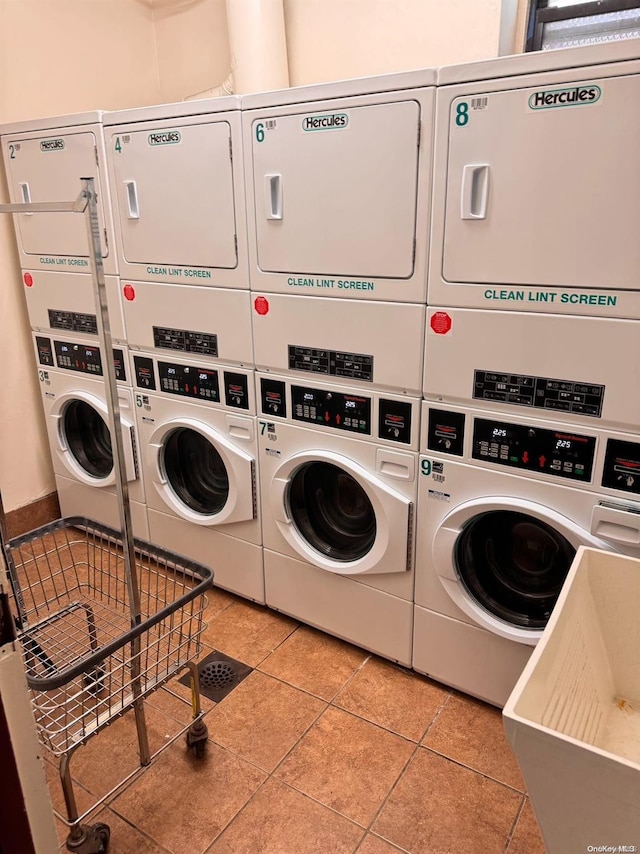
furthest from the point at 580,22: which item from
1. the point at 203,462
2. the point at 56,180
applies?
the point at 203,462

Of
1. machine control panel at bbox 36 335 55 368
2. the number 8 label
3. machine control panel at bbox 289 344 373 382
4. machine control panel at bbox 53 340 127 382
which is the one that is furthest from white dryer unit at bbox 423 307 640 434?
machine control panel at bbox 36 335 55 368

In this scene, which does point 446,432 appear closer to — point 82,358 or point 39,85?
point 82,358

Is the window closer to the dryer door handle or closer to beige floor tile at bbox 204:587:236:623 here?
the dryer door handle

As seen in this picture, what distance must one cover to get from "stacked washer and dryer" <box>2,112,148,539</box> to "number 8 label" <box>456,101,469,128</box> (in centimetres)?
150

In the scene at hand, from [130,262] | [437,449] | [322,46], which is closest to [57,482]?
[130,262]

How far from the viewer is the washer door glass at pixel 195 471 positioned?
2.77 metres

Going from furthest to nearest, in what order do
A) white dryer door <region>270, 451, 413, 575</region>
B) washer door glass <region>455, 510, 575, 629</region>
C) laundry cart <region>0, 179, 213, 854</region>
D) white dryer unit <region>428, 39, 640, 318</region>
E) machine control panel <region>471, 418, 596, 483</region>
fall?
white dryer door <region>270, 451, 413, 575</region>
washer door glass <region>455, 510, 575, 629</region>
machine control panel <region>471, 418, 596, 483</region>
white dryer unit <region>428, 39, 640, 318</region>
laundry cart <region>0, 179, 213, 854</region>

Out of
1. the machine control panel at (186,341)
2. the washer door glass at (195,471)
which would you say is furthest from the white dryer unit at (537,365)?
the washer door glass at (195,471)

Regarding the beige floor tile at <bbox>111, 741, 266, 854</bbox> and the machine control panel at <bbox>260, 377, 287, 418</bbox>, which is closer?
the beige floor tile at <bbox>111, 741, 266, 854</bbox>

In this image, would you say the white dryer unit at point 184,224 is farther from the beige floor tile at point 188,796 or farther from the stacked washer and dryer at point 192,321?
the beige floor tile at point 188,796

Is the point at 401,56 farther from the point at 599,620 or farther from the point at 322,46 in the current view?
the point at 599,620

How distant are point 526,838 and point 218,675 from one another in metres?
1.15

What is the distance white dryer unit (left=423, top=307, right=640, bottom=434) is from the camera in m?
1.65

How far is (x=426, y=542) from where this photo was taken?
2.12 meters
